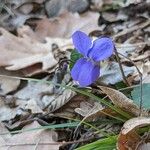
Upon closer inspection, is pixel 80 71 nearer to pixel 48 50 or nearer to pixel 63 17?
pixel 48 50

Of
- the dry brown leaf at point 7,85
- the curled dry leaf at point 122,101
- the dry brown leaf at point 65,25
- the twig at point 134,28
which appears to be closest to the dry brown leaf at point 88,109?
the curled dry leaf at point 122,101

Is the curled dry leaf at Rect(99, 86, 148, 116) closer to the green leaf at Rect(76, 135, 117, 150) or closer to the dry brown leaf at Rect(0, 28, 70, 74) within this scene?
the green leaf at Rect(76, 135, 117, 150)

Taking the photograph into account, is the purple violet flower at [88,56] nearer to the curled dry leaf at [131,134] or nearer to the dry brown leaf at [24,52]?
the curled dry leaf at [131,134]

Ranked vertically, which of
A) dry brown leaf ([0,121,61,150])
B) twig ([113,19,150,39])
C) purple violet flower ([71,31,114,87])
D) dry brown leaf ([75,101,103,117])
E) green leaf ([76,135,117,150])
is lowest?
dry brown leaf ([0,121,61,150])

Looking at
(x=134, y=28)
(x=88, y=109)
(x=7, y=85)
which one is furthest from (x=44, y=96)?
(x=134, y=28)

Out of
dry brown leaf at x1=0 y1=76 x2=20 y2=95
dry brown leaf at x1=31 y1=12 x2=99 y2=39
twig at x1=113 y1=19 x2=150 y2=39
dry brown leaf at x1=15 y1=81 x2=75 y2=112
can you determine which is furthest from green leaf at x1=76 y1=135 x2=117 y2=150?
dry brown leaf at x1=31 y1=12 x2=99 y2=39

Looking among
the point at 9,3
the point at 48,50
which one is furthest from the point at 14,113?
the point at 9,3

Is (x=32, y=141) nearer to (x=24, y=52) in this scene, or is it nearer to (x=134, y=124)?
(x=134, y=124)
